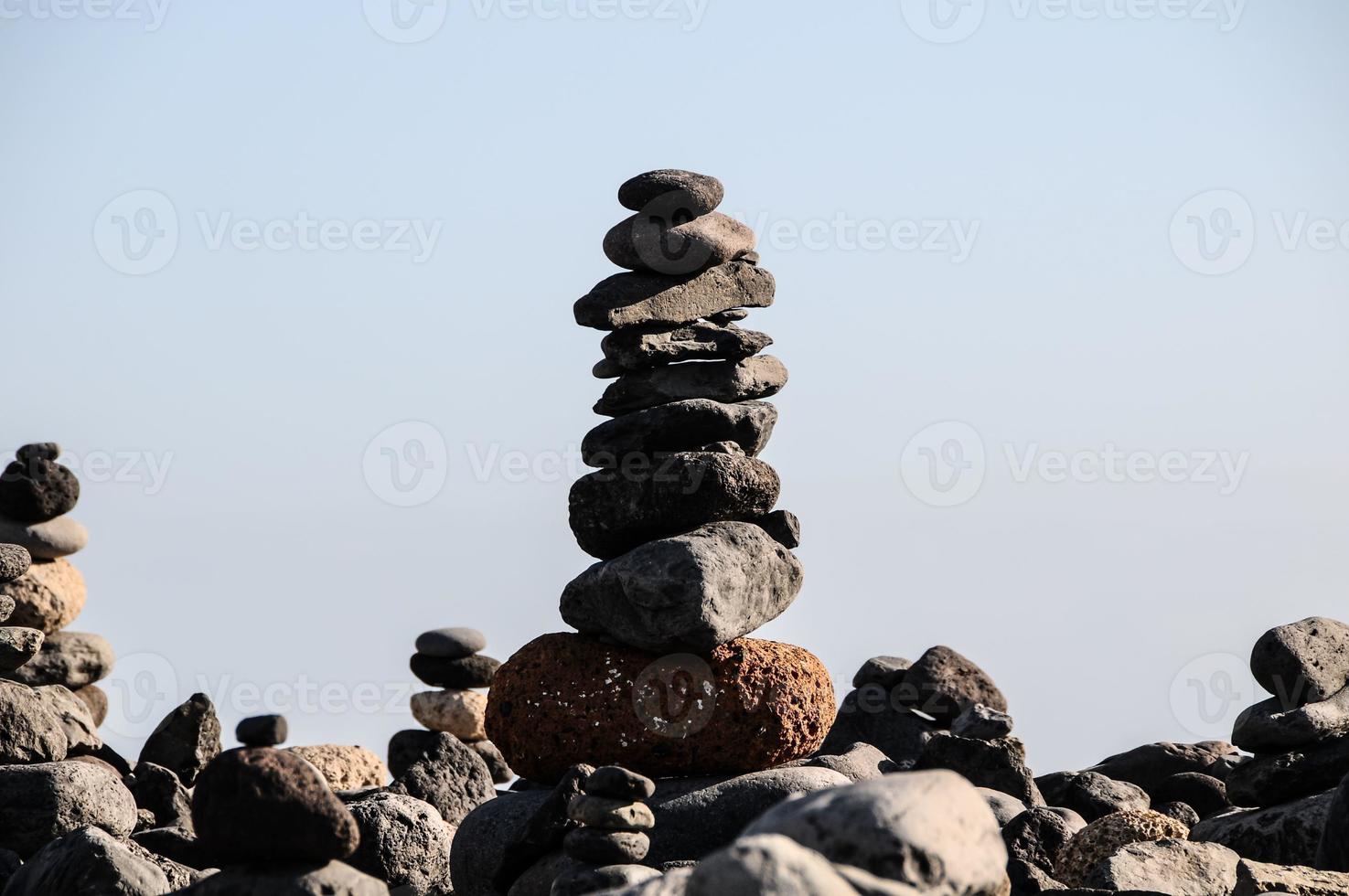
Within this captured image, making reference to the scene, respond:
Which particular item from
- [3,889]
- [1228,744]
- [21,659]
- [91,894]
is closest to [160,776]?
[21,659]

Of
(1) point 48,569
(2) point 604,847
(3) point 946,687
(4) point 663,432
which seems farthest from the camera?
(1) point 48,569

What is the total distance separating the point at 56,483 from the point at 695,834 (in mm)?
11538

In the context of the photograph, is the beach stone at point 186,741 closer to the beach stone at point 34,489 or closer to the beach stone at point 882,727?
the beach stone at point 34,489

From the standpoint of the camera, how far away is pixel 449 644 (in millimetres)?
20688

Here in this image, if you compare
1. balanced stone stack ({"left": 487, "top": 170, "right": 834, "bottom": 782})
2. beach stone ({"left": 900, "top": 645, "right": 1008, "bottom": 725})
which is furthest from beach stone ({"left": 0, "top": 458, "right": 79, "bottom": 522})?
beach stone ({"left": 900, "top": 645, "right": 1008, "bottom": 725})

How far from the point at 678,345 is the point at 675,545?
6.15 feet

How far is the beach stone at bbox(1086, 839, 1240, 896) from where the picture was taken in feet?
35.1

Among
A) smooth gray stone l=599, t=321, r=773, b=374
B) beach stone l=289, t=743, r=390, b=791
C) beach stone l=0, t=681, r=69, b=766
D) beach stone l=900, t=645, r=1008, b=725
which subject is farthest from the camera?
beach stone l=900, t=645, r=1008, b=725

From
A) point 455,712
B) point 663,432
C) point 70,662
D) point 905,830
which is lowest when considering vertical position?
point 905,830

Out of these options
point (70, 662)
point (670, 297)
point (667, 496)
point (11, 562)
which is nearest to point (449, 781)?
point (667, 496)

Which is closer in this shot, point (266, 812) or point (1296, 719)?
point (266, 812)

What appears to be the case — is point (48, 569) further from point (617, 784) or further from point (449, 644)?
point (617, 784)

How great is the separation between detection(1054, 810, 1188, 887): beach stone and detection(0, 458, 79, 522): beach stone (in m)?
13.1

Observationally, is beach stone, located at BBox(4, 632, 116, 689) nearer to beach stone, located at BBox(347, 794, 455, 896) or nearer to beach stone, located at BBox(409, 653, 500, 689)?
beach stone, located at BBox(409, 653, 500, 689)
